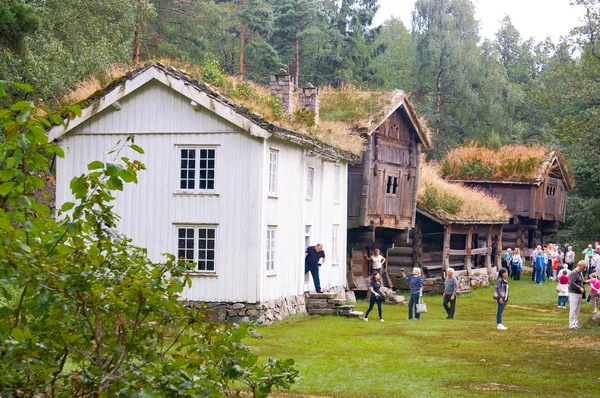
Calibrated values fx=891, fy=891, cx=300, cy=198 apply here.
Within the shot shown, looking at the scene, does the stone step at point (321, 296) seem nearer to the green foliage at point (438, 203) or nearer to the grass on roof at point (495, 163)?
the green foliage at point (438, 203)

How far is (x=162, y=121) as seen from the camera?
24.3 meters

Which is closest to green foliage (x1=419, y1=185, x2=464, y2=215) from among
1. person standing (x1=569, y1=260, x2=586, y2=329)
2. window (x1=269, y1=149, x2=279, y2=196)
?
person standing (x1=569, y1=260, x2=586, y2=329)

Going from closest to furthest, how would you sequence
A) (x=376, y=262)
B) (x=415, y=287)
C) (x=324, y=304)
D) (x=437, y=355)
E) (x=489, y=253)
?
(x=437, y=355) → (x=415, y=287) → (x=324, y=304) → (x=376, y=262) → (x=489, y=253)

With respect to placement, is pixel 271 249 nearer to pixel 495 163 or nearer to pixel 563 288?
pixel 563 288

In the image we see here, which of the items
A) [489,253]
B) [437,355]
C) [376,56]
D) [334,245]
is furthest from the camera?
[376,56]

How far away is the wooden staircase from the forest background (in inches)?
463

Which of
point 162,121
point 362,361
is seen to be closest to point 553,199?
point 162,121

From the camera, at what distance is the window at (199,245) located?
79.4 ft

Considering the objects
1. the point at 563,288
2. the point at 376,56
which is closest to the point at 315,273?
the point at 563,288

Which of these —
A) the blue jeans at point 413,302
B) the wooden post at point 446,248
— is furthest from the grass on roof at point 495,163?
the blue jeans at point 413,302

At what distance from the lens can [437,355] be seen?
1919 centimetres

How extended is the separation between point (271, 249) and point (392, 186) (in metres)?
12.3

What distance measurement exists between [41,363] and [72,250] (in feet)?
2.74

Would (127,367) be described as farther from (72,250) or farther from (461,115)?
(461,115)
